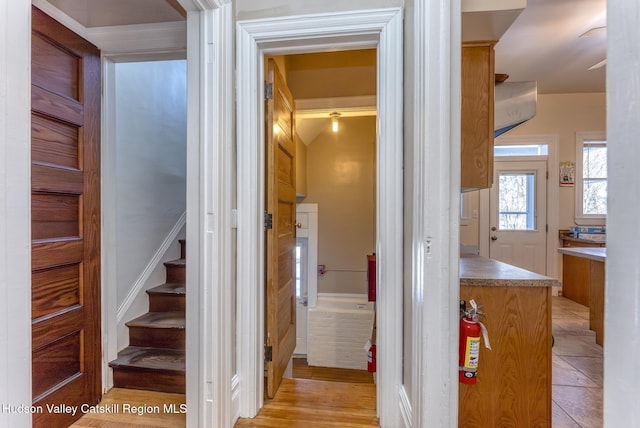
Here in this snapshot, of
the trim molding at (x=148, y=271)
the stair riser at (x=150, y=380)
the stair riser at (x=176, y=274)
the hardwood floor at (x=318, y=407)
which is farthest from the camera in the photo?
the stair riser at (x=176, y=274)

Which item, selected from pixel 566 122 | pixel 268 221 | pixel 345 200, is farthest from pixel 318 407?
pixel 566 122

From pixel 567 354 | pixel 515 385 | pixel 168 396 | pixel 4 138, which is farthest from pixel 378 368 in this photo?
pixel 567 354

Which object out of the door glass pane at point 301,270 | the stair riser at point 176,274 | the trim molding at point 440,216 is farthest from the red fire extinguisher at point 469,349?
the door glass pane at point 301,270

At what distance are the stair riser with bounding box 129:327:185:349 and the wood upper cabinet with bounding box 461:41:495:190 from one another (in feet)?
6.81

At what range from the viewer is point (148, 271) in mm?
2234

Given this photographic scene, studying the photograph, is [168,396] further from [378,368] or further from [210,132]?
[210,132]

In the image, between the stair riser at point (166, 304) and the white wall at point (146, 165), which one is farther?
the stair riser at point (166, 304)

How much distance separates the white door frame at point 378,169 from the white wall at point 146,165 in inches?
40.7

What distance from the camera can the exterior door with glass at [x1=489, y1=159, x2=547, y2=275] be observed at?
4.33m

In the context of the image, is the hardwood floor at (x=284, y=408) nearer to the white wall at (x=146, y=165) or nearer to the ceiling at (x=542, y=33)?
the white wall at (x=146, y=165)

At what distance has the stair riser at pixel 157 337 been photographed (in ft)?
6.51

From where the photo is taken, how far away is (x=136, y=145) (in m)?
2.14

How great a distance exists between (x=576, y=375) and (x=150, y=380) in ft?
9.39

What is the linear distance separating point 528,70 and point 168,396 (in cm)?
494
